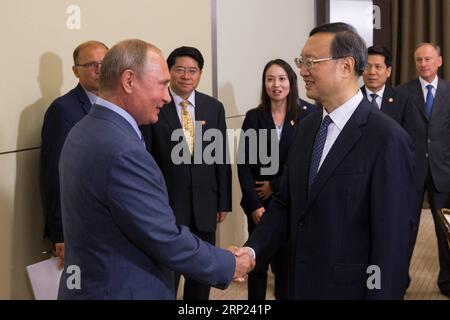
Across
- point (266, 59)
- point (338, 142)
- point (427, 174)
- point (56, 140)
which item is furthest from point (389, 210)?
point (266, 59)

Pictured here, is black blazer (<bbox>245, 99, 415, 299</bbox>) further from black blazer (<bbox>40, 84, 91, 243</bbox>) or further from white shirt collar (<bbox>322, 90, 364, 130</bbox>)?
black blazer (<bbox>40, 84, 91, 243</bbox>)

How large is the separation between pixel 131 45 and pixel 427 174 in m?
3.04

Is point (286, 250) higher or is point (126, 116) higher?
point (126, 116)

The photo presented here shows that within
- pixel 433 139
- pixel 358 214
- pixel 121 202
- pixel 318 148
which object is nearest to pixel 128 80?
pixel 121 202

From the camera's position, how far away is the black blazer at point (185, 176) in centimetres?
338

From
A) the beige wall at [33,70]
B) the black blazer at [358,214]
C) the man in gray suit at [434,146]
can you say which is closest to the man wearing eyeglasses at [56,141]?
the beige wall at [33,70]

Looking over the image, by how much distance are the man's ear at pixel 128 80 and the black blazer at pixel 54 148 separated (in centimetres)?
104

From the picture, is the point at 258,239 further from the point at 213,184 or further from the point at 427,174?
the point at 427,174

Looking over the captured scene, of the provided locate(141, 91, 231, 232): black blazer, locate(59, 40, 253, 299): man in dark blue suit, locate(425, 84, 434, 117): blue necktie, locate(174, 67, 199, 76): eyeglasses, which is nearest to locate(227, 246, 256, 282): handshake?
locate(59, 40, 253, 299): man in dark blue suit

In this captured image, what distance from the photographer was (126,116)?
1.87 m

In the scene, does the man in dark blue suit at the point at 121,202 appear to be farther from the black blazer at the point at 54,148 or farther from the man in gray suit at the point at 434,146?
the man in gray suit at the point at 434,146

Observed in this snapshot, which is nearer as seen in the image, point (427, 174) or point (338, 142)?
point (338, 142)

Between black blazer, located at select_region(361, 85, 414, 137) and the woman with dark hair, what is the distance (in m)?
0.60

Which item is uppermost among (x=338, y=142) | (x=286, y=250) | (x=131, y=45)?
(x=131, y=45)
